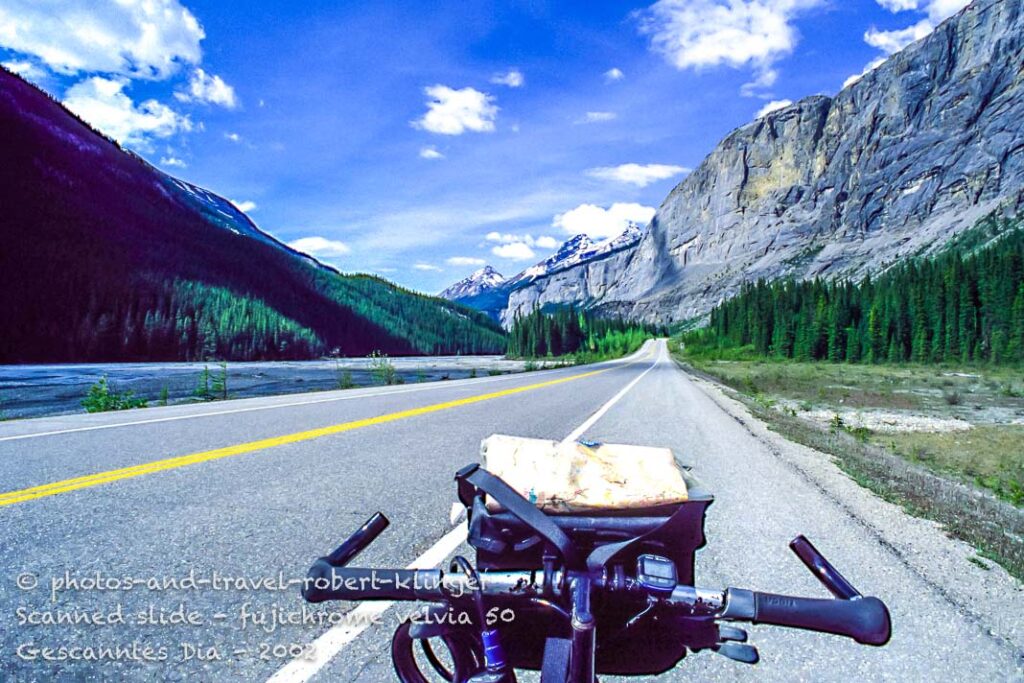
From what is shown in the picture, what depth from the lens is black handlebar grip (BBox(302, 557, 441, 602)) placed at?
1.54 m

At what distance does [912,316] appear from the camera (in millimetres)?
61594

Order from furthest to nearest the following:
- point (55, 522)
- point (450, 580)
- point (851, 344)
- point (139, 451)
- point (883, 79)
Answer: point (883, 79) → point (851, 344) → point (139, 451) → point (55, 522) → point (450, 580)

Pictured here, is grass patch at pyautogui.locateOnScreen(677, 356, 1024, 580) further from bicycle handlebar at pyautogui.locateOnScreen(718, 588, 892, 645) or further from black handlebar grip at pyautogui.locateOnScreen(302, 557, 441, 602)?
black handlebar grip at pyautogui.locateOnScreen(302, 557, 441, 602)

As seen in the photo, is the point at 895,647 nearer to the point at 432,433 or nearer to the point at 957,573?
the point at 957,573

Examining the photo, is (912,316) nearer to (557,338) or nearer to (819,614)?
(557,338)

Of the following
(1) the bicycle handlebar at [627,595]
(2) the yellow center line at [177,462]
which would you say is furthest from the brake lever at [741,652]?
(2) the yellow center line at [177,462]

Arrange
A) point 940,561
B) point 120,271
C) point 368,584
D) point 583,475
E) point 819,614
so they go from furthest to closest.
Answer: point 120,271
point 940,561
point 583,475
point 368,584
point 819,614

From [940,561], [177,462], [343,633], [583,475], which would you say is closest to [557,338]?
[177,462]

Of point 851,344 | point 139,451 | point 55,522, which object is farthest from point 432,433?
point 851,344

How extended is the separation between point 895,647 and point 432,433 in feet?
22.0

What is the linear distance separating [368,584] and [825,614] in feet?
4.17

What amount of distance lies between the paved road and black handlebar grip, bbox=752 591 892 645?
126 cm

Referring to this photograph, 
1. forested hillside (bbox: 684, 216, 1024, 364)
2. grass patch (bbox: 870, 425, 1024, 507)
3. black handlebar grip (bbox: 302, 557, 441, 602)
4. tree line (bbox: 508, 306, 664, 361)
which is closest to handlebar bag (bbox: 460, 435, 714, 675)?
black handlebar grip (bbox: 302, 557, 441, 602)

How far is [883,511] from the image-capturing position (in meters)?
5.12
